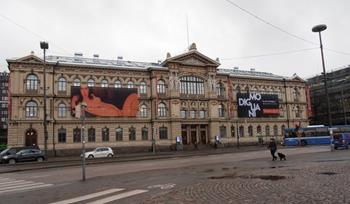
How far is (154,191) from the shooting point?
1204 centimetres

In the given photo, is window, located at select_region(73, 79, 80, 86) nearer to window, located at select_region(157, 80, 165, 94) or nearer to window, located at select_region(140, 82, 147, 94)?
window, located at select_region(140, 82, 147, 94)

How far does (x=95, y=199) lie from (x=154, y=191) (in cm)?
214

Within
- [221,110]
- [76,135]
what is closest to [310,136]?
[221,110]

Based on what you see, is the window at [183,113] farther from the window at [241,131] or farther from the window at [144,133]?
the window at [241,131]

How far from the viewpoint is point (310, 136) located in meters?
60.0

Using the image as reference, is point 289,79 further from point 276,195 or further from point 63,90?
point 276,195

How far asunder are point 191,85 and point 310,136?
23757 millimetres

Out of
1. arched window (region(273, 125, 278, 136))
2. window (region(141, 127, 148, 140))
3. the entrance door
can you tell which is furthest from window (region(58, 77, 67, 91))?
arched window (region(273, 125, 278, 136))

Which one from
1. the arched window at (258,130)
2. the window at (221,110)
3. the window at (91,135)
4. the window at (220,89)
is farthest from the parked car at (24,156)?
the arched window at (258,130)

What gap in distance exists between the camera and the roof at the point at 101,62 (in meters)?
59.7

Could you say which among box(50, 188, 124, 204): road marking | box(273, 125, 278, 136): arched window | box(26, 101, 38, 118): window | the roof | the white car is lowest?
the white car

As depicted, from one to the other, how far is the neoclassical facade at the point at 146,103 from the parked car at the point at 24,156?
13450 mm

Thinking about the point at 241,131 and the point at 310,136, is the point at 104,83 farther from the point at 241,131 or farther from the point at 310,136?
the point at 310,136

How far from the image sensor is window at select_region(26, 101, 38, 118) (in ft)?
179
